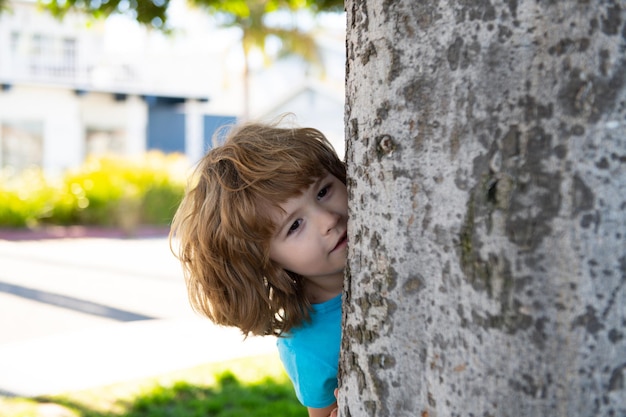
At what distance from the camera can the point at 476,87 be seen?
3.21 feet

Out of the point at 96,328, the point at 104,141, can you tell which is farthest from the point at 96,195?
the point at 96,328

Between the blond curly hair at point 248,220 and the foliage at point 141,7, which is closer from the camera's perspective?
the blond curly hair at point 248,220

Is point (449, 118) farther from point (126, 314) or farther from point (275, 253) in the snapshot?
point (126, 314)

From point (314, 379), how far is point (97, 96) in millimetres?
25248

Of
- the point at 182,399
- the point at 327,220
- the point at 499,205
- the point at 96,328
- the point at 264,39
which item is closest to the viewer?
the point at 499,205

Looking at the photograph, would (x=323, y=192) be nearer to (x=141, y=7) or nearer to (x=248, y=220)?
(x=248, y=220)

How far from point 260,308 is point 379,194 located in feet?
3.21

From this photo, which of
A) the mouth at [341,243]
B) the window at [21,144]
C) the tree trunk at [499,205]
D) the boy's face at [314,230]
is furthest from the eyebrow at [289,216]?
the window at [21,144]

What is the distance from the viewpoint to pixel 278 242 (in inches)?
74.6

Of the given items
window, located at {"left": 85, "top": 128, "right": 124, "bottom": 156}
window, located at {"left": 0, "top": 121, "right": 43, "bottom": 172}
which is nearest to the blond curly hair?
window, located at {"left": 0, "top": 121, "right": 43, "bottom": 172}

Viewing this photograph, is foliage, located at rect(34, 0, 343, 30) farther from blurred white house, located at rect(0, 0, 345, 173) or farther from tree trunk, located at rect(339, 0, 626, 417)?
blurred white house, located at rect(0, 0, 345, 173)

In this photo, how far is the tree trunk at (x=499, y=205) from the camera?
90 centimetres

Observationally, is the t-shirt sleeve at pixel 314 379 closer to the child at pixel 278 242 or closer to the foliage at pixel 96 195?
the child at pixel 278 242

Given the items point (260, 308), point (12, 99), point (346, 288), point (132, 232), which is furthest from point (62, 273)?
point (12, 99)
